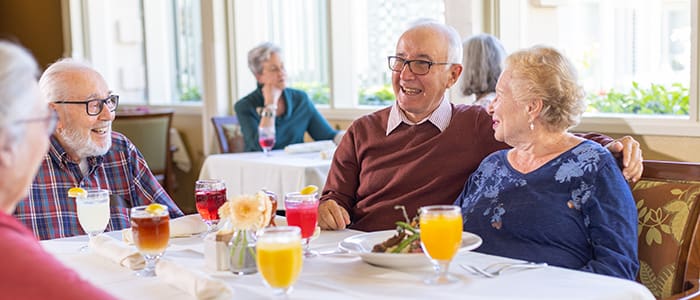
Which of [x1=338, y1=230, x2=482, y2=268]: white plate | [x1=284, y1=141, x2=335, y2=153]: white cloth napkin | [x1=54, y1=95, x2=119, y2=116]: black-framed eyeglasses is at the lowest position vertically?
[x1=284, y1=141, x2=335, y2=153]: white cloth napkin

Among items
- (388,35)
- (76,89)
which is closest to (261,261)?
(76,89)

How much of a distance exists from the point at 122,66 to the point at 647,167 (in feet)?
21.2

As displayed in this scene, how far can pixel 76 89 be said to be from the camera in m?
2.53

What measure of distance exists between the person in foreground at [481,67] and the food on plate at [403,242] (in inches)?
84.4

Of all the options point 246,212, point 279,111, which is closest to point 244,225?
point 246,212

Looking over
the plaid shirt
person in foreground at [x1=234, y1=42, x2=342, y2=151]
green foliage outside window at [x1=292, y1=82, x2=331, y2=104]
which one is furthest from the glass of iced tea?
green foliage outside window at [x1=292, y1=82, x2=331, y2=104]

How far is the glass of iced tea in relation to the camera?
68.7 inches

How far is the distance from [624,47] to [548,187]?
7.22 feet

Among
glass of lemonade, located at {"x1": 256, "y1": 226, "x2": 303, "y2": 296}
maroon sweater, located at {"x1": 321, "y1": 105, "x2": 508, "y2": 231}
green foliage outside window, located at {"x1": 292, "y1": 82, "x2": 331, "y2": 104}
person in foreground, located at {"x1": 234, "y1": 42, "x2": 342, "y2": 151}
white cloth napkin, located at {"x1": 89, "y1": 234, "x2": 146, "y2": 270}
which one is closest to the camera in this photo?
glass of lemonade, located at {"x1": 256, "y1": 226, "x2": 303, "y2": 296}

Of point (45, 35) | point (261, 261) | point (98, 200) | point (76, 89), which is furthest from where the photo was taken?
point (45, 35)

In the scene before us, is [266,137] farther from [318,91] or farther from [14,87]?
[14,87]

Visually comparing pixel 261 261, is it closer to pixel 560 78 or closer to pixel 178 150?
pixel 560 78

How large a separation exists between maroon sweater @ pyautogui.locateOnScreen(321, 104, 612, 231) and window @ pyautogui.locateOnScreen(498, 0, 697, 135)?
4.78 feet

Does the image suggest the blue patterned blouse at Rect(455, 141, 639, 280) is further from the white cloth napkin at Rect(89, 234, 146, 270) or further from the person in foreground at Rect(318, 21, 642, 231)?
the white cloth napkin at Rect(89, 234, 146, 270)
